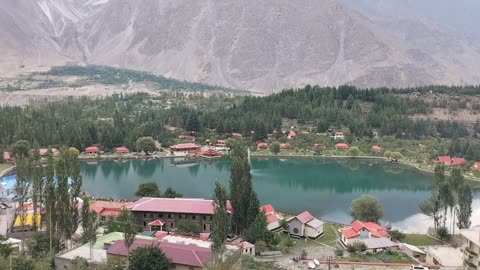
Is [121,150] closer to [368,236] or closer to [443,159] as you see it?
[443,159]

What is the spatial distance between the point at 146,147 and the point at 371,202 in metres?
29.5

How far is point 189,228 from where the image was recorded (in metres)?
23.2

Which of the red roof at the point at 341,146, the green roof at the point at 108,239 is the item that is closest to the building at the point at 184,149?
the red roof at the point at 341,146

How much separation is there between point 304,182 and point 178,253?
23.9 meters

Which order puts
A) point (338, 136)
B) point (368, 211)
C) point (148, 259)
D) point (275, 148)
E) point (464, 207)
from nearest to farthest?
point (148, 259) → point (464, 207) → point (368, 211) → point (275, 148) → point (338, 136)

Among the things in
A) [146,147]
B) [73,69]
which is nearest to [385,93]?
[146,147]

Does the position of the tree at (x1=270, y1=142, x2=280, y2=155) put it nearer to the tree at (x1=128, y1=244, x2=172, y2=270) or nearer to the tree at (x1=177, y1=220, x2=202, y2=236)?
the tree at (x1=177, y1=220, x2=202, y2=236)

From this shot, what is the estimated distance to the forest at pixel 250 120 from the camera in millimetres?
53344

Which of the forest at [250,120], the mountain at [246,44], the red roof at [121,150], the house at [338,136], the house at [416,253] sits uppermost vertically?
the mountain at [246,44]

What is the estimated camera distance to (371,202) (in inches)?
1064

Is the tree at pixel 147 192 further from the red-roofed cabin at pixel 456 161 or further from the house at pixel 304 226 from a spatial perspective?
the red-roofed cabin at pixel 456 161

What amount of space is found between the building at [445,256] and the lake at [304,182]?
587 centimetres

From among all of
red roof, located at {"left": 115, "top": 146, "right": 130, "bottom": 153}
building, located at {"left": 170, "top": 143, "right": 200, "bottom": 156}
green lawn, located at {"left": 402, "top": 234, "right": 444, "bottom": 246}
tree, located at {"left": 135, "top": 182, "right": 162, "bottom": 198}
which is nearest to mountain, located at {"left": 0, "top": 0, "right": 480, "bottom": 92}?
building, located at {"left": 170, "top": 143, "right": 200, "bottom": 156}

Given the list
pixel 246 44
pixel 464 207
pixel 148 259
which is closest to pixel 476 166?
pixel 464 207
